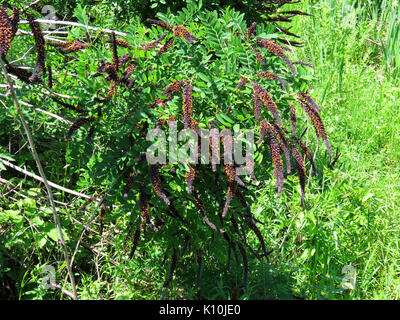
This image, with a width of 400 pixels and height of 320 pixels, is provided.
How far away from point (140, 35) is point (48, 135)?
4.58 feet

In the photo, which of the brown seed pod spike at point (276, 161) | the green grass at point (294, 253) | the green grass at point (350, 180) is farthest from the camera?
the green grass at point (350, 180)

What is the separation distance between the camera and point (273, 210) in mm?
3066

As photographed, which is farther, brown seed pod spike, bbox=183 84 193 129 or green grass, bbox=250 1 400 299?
green grass, bbox=250 1 400 299

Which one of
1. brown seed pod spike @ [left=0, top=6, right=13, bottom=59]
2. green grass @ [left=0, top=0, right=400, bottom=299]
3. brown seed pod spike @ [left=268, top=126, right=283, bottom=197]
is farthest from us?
green grass @ [left=0, top=0, right=400, bottom=299]

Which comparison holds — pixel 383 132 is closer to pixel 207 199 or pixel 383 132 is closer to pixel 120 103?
→ pixel 207 199

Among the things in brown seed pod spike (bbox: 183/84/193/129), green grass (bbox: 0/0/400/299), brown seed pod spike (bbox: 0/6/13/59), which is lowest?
green grass (bbox: 0/0/400/299)

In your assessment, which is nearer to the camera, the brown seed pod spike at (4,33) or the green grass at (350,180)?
the brown seed pod spike at (4,33)

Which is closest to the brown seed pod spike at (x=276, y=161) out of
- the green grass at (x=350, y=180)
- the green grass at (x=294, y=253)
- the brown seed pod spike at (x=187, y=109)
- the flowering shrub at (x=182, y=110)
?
the flowering shrub at (x=182, y=110)

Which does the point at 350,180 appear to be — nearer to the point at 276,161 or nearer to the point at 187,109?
the point at 276,161

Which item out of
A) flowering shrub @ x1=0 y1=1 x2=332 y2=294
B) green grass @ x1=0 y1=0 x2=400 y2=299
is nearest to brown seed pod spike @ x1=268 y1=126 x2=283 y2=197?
flowering shrub @ x1=0 y1=1 x2=332 y2=294

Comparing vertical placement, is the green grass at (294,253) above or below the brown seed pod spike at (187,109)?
below

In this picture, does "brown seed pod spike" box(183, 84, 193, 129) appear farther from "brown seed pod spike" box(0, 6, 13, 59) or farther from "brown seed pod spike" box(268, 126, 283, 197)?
"brown seed pod spike" box(0, 6, 13, 59)

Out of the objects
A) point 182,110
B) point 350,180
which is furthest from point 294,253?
point 182,110

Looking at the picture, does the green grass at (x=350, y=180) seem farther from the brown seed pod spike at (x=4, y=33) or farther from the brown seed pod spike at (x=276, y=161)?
the brown seed pod spike at (x=4, y=33)
